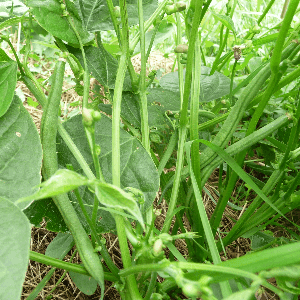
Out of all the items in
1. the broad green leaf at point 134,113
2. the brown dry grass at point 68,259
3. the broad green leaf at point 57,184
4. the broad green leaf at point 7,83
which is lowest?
the brown dry grass at point 68,259

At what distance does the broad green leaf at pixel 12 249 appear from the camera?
1.13 feet

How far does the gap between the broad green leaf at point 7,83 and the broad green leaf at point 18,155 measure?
0.03 m

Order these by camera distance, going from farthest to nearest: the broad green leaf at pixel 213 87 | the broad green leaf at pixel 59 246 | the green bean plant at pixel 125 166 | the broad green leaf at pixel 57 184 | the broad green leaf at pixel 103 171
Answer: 1. the broad green leaf at pixel 213 87
2. the broad green leaf at pixel 59 246
3. the broad green leaf at pixel 103 171
4. the green bean plant at pixel 125 166
5. the broad green leaf at pixel 57 184

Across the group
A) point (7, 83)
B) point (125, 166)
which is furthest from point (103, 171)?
point (7, 83)

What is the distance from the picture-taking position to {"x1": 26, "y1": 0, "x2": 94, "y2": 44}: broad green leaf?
65 centimetres

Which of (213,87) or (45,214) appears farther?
(213,87)

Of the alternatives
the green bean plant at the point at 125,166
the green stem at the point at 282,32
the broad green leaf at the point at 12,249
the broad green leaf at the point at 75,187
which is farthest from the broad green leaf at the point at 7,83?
the green stem at the point at 282,32

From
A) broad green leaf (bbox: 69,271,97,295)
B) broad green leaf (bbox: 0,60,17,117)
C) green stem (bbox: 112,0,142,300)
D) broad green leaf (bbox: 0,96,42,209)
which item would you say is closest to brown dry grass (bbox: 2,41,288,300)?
broad green leaf (bbox: 69,271,97,295)

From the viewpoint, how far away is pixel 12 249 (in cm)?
38

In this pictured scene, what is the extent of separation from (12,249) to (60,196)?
181 mm

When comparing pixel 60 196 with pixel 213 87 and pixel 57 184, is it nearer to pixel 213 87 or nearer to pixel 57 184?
pixel 57 184

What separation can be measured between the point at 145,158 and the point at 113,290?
392 millimetres

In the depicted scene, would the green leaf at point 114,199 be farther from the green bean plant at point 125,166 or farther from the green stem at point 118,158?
the green stem at point 118,158

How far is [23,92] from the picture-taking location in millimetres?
1666
